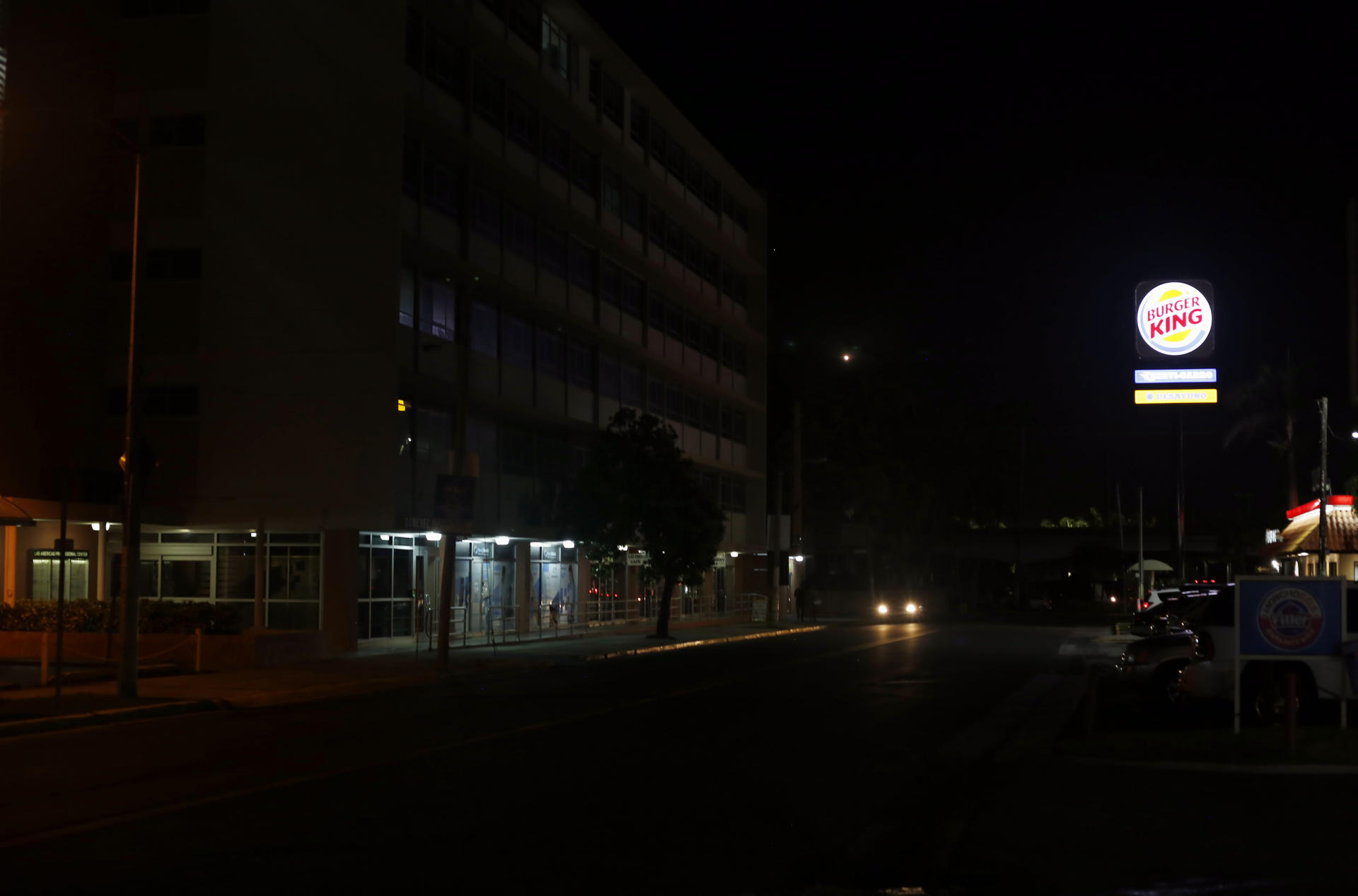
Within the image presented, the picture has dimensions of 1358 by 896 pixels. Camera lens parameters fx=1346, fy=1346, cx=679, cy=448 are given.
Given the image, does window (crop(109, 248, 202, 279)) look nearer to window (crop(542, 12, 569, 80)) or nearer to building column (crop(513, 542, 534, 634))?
building column (crop(513, 542, 534, 634))

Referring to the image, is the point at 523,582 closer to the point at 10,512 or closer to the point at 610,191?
the point at 610,191

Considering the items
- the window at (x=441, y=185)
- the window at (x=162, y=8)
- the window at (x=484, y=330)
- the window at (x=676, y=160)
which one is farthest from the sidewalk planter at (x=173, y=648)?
the window at (x=676, y=160)

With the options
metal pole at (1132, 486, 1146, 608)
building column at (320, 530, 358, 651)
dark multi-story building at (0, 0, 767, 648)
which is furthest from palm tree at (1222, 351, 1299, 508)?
building column at (320, 530, 358, 651)

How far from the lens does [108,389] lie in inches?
1353

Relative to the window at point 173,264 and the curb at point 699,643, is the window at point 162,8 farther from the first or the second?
the curb at point 699,643

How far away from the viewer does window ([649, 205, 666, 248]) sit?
57.2 m

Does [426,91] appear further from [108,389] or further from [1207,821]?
[1207,821]

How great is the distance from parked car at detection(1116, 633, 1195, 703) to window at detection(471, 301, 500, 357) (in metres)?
24.6

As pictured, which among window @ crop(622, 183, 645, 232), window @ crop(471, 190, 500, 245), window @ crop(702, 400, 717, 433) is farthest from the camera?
window @ crop(702, 400, 717, 433)

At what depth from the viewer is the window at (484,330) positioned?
4159 cm

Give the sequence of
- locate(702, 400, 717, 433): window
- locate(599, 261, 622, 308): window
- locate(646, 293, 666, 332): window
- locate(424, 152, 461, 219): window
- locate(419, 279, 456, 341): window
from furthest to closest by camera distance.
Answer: locate(702, 400, 717, 433): window < locate(646, 293, 666, 332): window < locate(599, 261, 622, 308): window < locate(424, 152, 461, 219): window < locate(419, 279, 456, 341): window

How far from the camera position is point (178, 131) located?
3362 cm

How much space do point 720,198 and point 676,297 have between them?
8.68 m

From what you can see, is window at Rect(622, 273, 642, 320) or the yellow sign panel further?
window at Rect(622, 273, 642, 320)
